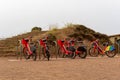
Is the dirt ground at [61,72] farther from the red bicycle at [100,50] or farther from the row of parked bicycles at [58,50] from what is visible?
the red bicycle at [100,50]

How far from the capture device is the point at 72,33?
99.1 ft

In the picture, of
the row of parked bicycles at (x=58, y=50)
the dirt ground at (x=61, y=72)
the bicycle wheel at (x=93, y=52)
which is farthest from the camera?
the bicycle wheel at (x=93, y=52)

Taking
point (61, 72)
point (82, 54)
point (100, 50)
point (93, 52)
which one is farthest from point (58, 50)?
point (61, 72)

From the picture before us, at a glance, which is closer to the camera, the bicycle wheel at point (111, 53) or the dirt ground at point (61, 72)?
the dirt ground at point (61, 72)

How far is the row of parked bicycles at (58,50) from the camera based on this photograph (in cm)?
2139

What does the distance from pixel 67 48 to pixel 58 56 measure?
4.77 feet

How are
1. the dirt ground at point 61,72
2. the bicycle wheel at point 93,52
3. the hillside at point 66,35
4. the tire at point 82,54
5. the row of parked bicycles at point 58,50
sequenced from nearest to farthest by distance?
the dirt ground at point 61,72 → the row of parked bicycles at point 58,50 → the tire at point 82,54 → the bicycle wheel at point 93,52 → the hillside at point 66,35

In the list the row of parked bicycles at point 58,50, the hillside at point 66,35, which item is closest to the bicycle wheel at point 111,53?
the row of parked bicycles at point 58,50

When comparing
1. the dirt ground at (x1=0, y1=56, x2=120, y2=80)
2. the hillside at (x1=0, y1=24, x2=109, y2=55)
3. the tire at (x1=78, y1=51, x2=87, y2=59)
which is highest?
the hillside at (x1=0, y1=24, x2=109, y2=55)

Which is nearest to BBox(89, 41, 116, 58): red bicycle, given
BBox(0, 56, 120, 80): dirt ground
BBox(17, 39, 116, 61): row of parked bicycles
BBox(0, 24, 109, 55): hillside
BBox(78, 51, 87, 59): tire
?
BBox(17, 39, 116, 61): row of parked bicycles

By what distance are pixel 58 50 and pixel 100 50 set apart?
2.69 m

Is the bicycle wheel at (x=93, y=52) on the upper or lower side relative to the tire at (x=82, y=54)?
upper

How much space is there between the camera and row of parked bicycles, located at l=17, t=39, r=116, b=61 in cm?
2139

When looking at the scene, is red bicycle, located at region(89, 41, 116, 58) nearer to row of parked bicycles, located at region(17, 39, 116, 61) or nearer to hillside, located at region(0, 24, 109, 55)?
row of parked bicycles, located at region(17, 39, 116, 61)
